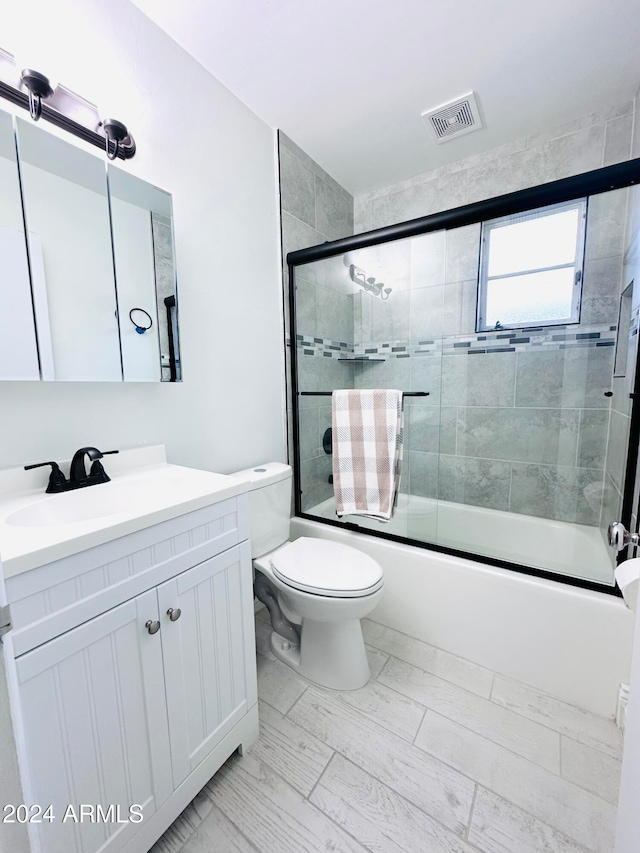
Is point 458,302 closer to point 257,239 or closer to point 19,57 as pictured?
point 257,239

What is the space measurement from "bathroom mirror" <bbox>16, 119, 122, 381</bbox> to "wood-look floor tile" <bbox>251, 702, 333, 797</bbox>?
132cm

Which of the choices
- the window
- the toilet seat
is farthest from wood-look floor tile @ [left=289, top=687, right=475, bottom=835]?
the window

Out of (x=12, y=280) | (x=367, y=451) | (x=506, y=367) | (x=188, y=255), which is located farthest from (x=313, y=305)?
(x=12, y=280)

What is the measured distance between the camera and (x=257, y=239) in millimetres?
1745

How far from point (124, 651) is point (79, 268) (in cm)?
110

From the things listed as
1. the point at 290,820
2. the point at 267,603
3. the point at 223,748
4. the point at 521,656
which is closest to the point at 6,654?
the point at 223,748

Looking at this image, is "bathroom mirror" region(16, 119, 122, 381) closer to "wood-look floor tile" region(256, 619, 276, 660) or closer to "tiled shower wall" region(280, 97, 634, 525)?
"tiled shower wall" region(280, 97, 634, 525)

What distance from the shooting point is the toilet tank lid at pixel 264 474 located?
150 centimetres

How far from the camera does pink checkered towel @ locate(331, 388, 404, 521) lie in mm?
1698

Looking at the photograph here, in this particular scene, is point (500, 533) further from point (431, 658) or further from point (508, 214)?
point (508, 214)

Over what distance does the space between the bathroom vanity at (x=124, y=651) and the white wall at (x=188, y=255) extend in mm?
211

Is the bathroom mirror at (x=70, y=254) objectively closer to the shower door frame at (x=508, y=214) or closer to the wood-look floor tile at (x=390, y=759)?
the shower door frame at (x=508, y=214)

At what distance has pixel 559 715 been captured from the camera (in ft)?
4.17

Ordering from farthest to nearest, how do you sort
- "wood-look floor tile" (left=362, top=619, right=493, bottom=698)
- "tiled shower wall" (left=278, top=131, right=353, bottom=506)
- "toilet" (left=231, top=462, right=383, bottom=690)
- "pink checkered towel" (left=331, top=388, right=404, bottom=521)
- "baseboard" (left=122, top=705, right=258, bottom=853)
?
1. "tiled shower wall" (left=278, top=131, right=353, bottom=506)
2. "pink checkered towel" (left=331, top=388, right=404, bottom=521)
3. "wood-look floor tile" (left=362, top=619, right=493, bottom=698)
4. "toilet" (left=231, top=462, right=383, bottom=690)
5. "baseboard" (left=122, top=705, right=258, bottom=853)
